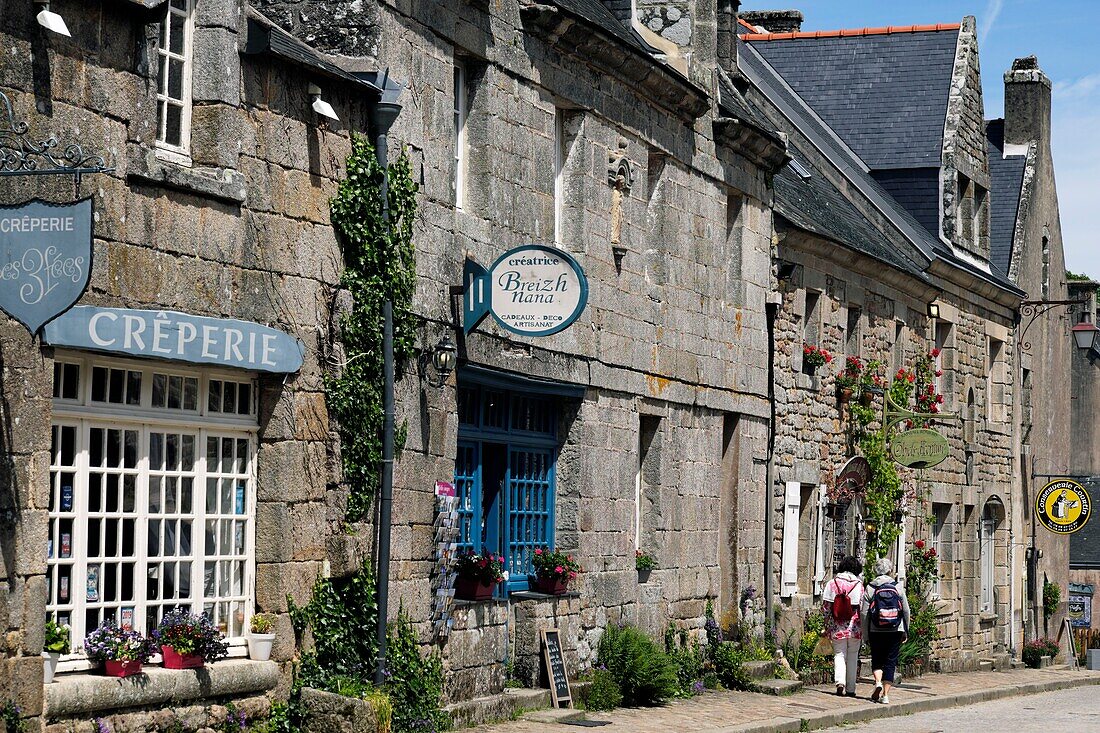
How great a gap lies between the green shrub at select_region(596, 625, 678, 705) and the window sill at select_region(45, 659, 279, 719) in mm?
5171

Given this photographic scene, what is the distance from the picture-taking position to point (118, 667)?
361 inches

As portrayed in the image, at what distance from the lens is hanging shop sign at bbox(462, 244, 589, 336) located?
12.1 m

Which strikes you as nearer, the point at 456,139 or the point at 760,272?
the point at 456,139

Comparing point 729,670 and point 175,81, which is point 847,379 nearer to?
point 729,670

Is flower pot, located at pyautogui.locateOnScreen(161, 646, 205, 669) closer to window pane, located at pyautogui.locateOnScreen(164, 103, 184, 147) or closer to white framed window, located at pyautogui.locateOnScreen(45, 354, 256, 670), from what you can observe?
white framed window, located at pyautogui.locateOnScreen(45, 354, 256, 670)

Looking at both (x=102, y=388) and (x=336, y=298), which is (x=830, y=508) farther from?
(x=102, y=388)

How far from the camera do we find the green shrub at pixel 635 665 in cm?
1498

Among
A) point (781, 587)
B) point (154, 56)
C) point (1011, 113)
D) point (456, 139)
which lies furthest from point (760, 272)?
point (1011, 113)

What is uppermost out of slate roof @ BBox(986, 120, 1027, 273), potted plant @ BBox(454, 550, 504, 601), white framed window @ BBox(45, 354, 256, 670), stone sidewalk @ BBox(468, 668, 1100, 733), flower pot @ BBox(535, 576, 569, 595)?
slate roof @ BBox(986, 120, 1027, 273)

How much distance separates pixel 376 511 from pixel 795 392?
10179mm

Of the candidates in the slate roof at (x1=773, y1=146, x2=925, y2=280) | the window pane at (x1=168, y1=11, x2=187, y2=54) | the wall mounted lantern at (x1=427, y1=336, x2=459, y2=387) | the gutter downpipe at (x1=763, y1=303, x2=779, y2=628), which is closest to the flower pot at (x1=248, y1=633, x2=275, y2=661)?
the wall mounted lantern at (x1=427, y1=336, x2=459, y2=387)

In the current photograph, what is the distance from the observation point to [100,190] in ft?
29.6

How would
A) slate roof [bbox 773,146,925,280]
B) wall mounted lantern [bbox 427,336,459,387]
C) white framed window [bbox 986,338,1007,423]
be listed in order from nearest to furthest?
wall mounted lantern [bbox 427,336,459,387]
slate roof [bbox 773,146,925,280]
white framed window [bbox 986,338,1007,423]

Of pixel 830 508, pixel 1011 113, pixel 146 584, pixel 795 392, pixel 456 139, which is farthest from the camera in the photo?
pixel 1011 113
